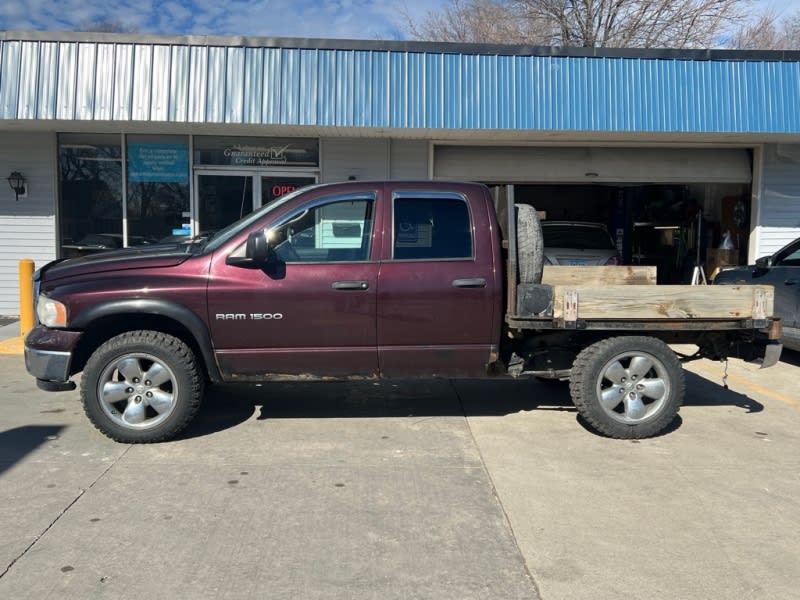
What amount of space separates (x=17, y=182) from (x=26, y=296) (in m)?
2.94

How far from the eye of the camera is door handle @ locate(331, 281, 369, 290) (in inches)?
200

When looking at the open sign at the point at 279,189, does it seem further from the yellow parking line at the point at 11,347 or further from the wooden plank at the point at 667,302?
the wooden plank at the point at 667,302

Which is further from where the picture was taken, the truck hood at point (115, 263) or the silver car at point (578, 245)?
the silver car at point (578, 245)

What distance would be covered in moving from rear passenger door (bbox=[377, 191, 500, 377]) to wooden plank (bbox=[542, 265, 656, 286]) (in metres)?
1.41

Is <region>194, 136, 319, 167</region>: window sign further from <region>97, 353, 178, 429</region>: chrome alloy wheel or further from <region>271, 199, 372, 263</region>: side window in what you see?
<region>97, 353, 178, 429</region>: chrome alloy wheel

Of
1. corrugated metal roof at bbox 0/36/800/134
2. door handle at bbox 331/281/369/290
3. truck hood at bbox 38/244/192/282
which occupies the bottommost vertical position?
door handle at bbox 331/281/369/290

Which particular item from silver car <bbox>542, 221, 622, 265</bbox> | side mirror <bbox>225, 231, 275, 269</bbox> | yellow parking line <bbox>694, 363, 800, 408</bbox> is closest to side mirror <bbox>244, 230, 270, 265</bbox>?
side mirror <bbox>225, 231, 275, 269</bbox>

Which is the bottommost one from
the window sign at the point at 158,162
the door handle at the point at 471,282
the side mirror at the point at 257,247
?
the door handle at the point at 471,282

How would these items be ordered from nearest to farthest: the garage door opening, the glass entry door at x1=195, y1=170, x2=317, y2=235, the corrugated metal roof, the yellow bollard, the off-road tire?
the off-road tire, the yellow bollard, the corrugated metal roof, the glass entry door at x1=195, y1=170, x2=317, y2=235, the garage door opening

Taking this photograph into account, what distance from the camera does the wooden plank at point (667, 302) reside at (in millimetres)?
5219

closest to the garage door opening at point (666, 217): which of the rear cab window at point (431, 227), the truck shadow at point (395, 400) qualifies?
the truck shadow at point (395, 400)

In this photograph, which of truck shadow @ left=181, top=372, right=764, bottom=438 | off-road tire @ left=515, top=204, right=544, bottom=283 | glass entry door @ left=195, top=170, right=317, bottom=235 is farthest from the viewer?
glass entry door @ left=195, top=170, right=317, bottom=235

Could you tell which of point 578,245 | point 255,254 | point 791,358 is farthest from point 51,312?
point 791,358

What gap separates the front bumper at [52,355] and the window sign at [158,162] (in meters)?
6.84
